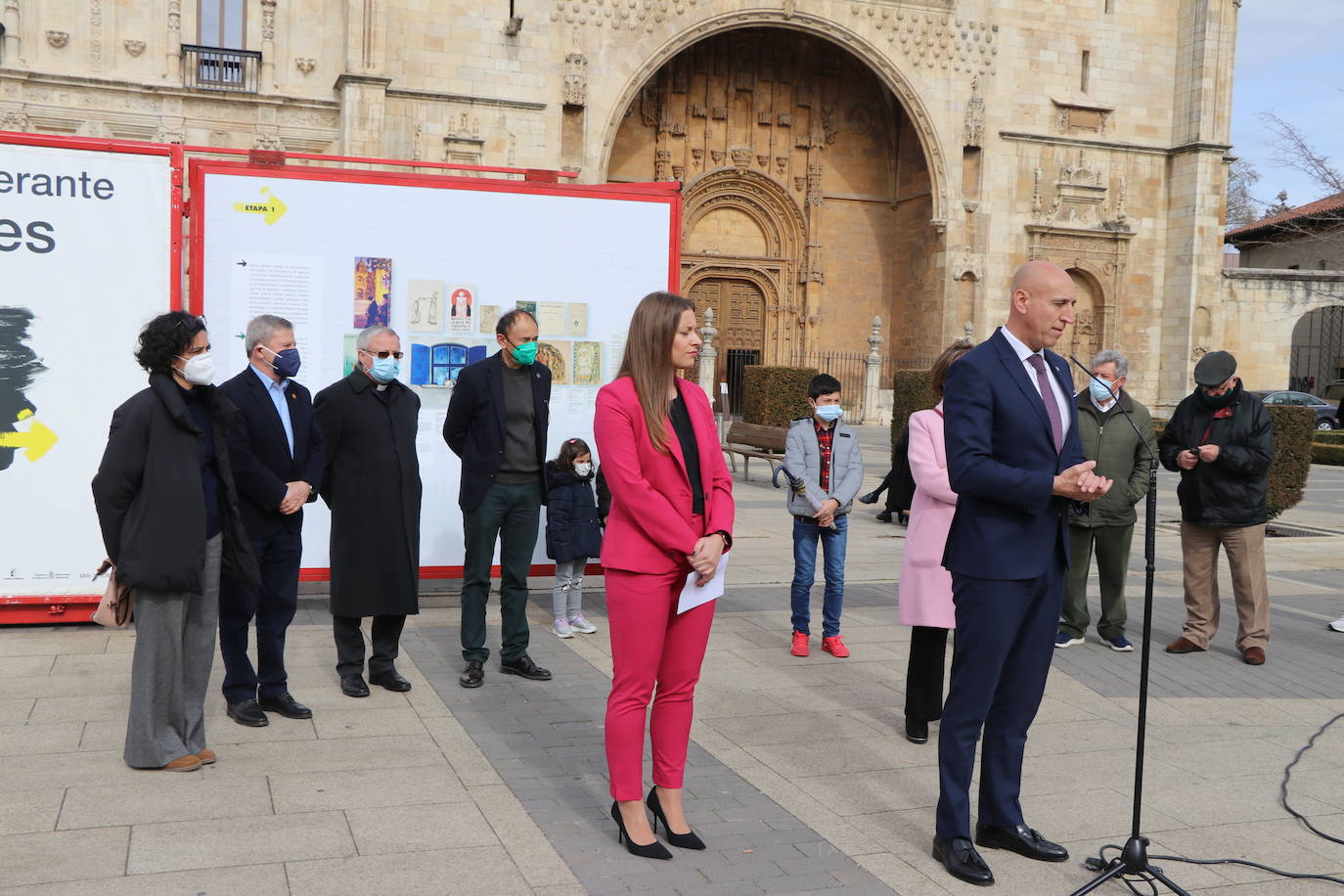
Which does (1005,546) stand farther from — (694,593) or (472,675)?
(472,675)

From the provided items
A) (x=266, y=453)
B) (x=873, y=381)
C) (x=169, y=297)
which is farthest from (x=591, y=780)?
(x=873, y=381)

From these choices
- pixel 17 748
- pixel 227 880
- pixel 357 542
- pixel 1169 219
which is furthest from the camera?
pixel 1169 219

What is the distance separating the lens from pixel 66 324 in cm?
727

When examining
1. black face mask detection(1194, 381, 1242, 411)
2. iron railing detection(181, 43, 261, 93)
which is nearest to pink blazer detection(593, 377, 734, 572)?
black face mask detection(1194, 381, 1242, 411)

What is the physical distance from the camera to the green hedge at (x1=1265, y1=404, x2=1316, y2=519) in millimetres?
13094

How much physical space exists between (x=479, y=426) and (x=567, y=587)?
163 cm

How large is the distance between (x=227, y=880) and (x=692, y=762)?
2020mm

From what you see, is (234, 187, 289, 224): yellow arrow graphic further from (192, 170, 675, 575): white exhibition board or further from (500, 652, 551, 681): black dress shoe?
(500, 652, 551, 681): black dress shoe

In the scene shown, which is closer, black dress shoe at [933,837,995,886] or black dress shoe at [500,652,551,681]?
black dress shoe at [933,837,995,886]

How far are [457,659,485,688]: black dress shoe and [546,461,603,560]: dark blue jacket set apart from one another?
135cm

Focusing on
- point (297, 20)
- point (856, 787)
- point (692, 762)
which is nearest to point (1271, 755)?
point (856, 787)

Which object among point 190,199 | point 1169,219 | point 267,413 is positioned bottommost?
point 267,413

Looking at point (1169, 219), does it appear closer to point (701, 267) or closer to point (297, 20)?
point (701, 267)

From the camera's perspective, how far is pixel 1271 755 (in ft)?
18.0
